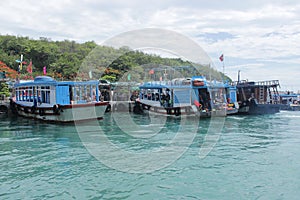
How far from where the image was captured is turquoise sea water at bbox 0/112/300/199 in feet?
22.2

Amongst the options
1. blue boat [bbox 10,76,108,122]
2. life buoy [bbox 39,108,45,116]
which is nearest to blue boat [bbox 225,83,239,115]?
blue boat [bbox 10,76,108,122]

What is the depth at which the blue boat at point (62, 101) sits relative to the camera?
1773 centimetres

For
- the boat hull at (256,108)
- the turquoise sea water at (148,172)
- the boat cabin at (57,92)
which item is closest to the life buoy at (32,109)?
the boat cabin at (57,92)

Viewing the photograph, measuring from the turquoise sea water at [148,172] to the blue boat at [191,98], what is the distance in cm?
750

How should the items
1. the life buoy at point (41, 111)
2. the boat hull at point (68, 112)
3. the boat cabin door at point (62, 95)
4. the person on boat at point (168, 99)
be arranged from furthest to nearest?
the person on boat at point (168, 99)
the life buoy at point (41, 111)
the boat cabin door at point (62, 95)
the boat hull at point (68, 112)

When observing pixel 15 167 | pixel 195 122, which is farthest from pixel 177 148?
pixel 195 122

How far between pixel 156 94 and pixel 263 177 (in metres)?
18.3

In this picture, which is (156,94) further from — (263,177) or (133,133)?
(263,177)

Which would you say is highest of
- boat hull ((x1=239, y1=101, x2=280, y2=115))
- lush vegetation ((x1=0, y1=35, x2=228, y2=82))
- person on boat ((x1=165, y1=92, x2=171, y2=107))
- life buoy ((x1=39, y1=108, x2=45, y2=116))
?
lush vegetation ((x1=0, y1=35, x2=228, y2=82))

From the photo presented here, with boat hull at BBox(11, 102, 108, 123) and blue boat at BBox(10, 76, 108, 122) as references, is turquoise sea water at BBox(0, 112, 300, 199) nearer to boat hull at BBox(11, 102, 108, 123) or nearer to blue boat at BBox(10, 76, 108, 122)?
boat hull at BBox(11, 102, 108, 123)

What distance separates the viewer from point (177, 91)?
907 inches

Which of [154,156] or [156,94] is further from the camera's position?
[156,94]

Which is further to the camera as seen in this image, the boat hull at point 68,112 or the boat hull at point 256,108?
the boat hull at point 256,108

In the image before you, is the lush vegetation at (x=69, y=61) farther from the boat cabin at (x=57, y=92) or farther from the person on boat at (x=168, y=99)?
the boat cabin at (x=57, y=92)
